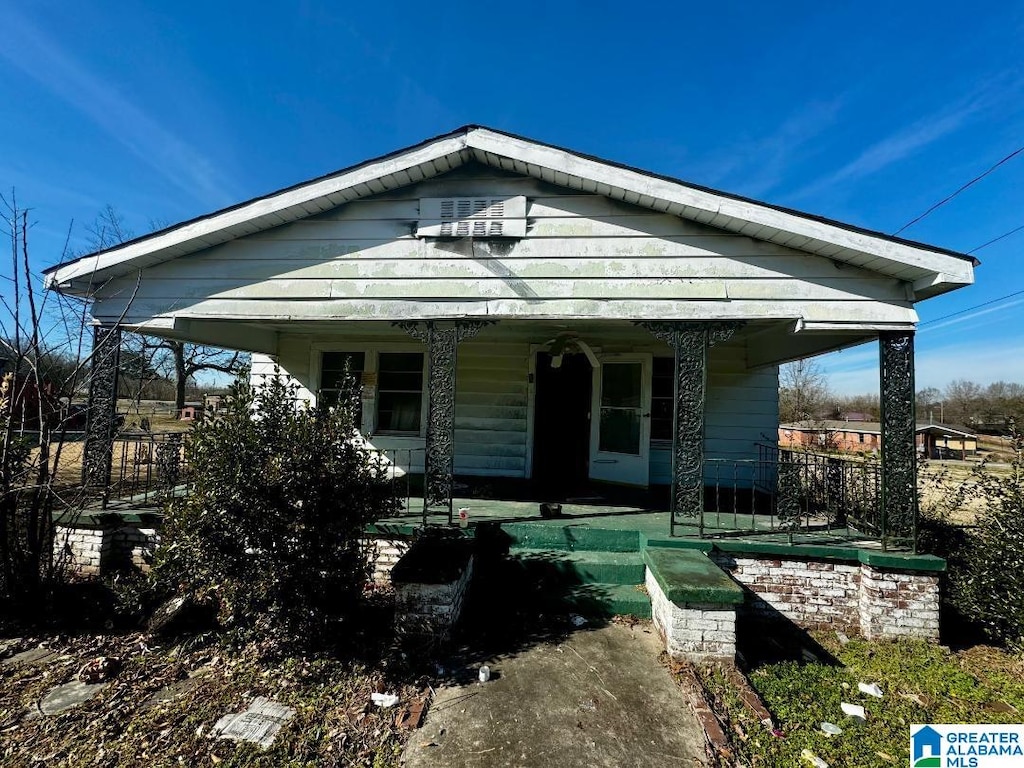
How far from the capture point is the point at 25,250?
425cm

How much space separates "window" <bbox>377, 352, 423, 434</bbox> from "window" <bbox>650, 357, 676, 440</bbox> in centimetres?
390

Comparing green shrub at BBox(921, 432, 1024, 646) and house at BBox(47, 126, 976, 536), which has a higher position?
house at BBox(47, 126, 976, 536)

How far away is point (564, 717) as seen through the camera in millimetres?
2963

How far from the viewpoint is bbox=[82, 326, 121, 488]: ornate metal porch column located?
17.5 feet

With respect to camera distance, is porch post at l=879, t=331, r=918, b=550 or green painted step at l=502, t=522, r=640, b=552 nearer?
porch post at l=879, t=331, r=918, b=550

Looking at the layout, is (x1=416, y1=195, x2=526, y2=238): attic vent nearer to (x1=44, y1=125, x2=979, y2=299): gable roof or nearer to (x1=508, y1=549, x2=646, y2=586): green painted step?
(x1=44, y1=125, x2=979, y2=299): gable roof

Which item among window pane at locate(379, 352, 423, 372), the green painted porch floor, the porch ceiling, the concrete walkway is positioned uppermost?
the porch ceiling

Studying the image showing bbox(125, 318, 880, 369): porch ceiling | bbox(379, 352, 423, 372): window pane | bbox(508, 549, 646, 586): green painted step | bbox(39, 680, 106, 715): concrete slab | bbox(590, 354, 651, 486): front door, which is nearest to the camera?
bbox(39, 680, 106, 715): concrete slab

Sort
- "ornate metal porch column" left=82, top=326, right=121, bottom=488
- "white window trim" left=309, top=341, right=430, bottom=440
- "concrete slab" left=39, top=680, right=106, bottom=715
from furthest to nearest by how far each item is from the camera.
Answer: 1. "white window trim" left=309, top=341, right=430, bottom=440
2. "ornate metal porch column" left=82, top=326, right=121, bottom=488
3. "concrete slab" left=39, top=680, right=106, bottom=715

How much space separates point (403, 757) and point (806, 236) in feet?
17.6

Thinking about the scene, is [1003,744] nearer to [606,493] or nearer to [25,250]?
[606,493]

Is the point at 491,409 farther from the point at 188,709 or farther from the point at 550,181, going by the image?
the point at 188,709

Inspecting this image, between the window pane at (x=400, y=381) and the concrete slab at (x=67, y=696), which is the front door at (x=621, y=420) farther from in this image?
the concrete slab at (x=67, y=696)

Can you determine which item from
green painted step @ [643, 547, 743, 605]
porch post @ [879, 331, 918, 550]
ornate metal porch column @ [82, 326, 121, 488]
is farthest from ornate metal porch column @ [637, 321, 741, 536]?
ornate metal porch column @ [82, 326, 121, 488]
